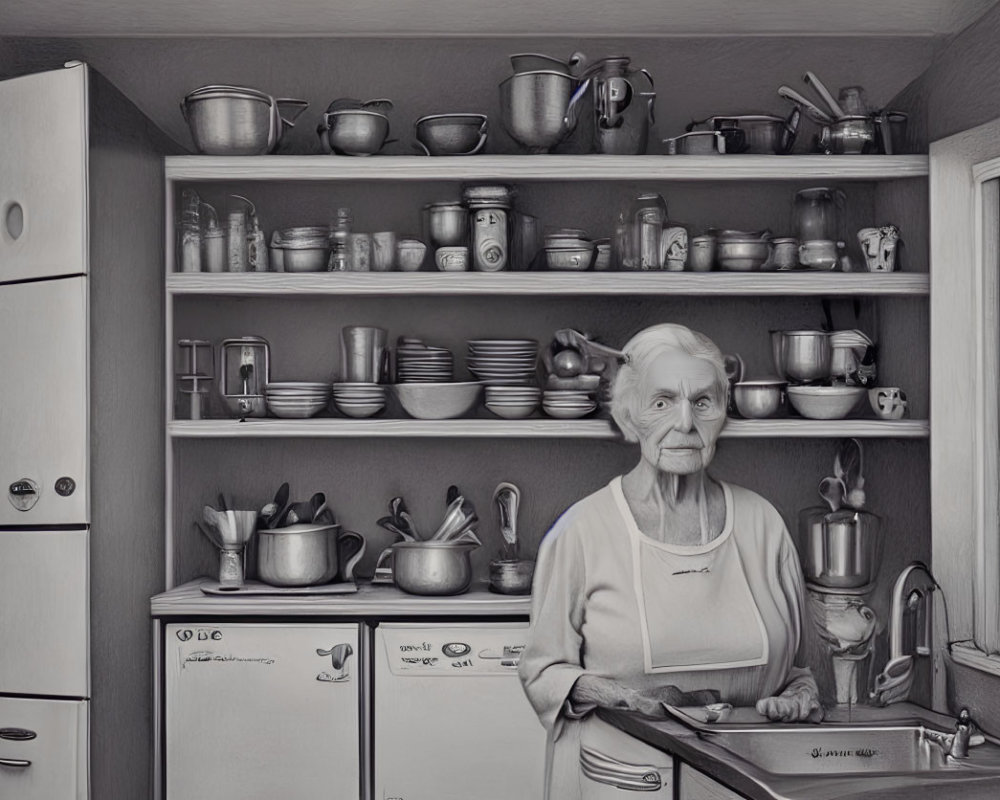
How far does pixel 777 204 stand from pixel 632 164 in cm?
60

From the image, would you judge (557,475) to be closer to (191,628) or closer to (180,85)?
(191,628)

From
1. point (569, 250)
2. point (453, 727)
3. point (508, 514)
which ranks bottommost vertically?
point (453, 727)

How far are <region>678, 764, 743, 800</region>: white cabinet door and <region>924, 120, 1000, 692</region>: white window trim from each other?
1.02m

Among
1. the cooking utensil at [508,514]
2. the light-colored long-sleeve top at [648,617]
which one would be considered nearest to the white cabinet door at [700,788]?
the light-colored long-sleeve top at [648,617]

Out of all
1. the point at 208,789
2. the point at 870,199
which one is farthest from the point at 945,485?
the point at 208,789

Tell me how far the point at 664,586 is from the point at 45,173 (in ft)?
5.86

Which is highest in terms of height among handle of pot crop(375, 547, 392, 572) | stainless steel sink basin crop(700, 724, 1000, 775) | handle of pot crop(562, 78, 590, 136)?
handle of pot crop(562, 78, 590, 136)

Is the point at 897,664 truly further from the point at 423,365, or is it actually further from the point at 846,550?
the point at 423,365

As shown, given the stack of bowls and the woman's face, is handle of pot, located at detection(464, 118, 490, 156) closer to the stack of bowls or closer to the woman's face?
the stack of bowls

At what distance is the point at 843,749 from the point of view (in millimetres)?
1818

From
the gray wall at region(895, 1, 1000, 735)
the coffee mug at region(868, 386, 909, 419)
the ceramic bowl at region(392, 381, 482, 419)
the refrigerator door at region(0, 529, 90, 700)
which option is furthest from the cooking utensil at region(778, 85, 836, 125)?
the refrigerator door at region(0, 529, 90, 700)

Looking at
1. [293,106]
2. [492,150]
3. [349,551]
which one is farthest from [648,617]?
[293,106]

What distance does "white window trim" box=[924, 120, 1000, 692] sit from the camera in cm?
247

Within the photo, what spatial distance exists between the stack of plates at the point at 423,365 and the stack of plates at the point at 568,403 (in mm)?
308
